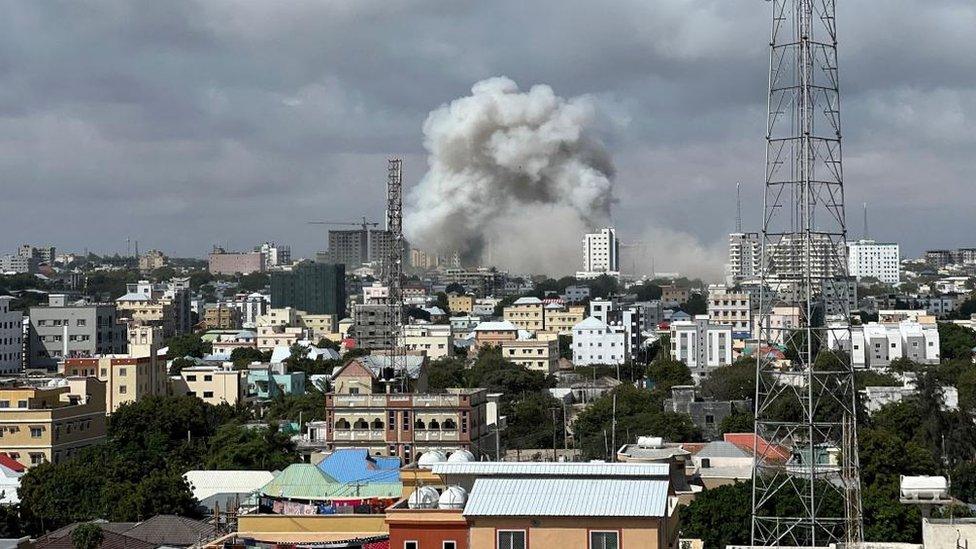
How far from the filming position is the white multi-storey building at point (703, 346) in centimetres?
7550

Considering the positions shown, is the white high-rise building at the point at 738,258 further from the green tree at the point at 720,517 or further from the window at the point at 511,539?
the window at the point at 511,539

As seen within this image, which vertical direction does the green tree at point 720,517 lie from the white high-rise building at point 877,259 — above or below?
below

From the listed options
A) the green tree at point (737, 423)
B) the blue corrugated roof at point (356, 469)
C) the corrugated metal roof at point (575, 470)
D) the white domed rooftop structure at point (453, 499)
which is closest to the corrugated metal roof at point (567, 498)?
the corrugated metal roof at point (575, 470)

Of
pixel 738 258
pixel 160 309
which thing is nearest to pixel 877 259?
pixel 738 258

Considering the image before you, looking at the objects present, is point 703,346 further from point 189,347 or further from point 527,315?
point 527,315

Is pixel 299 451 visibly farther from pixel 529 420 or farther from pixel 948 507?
pixel 948 507

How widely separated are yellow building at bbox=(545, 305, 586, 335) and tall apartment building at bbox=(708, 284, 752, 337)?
1062 centimetres

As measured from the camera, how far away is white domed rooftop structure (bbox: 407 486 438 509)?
1517 centimetres

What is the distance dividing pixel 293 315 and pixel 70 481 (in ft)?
245

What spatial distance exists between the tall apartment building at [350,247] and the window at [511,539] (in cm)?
18237

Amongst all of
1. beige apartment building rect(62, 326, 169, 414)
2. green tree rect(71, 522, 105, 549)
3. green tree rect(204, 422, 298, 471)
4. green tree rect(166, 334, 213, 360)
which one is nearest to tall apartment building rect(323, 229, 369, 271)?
green tree rect(166, 334, 213, 360)

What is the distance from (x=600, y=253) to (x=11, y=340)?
79.6m

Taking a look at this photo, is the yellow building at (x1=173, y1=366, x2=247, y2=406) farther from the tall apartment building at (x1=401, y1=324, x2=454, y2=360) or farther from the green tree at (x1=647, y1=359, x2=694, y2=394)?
the tall apartment building at (x1=401, y1=324, x2=454, y2=360)

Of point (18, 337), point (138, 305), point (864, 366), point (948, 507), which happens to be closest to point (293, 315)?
point (138, 305)
